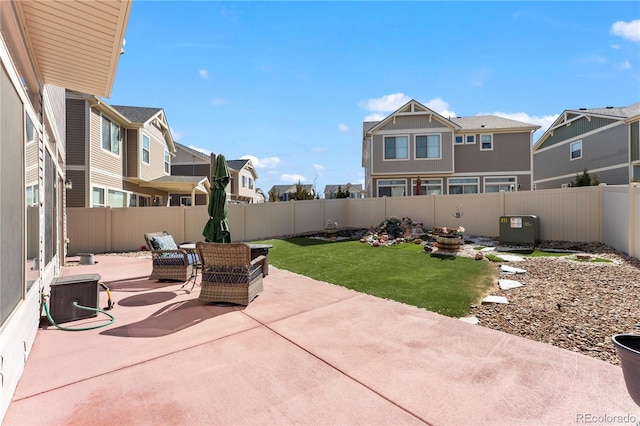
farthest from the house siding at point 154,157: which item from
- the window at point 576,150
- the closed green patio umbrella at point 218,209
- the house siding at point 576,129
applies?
the window at point 576,150

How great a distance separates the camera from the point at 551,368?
9.43 ft

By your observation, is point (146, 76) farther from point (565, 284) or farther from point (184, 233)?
point (565, 284)

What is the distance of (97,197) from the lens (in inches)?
517

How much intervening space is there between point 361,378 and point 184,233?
11.7 m

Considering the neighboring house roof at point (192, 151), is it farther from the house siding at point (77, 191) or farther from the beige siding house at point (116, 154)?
the house siding at point (77, 191)

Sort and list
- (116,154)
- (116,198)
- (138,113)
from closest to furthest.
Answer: (116,154), (116,198), (138,113)

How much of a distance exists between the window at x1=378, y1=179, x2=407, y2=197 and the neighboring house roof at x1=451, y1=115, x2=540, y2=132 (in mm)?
5487

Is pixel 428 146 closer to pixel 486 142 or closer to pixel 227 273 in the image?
pixel 486 142

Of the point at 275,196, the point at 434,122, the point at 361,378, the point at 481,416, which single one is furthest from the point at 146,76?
the point at 275,196

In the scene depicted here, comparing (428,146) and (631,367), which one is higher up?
(428,146)

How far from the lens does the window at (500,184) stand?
68.2 ft

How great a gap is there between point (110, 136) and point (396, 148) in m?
16.6

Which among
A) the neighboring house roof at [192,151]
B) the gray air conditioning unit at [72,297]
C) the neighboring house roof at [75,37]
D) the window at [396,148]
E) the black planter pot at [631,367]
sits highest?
the neighboring house roof at [192,151]

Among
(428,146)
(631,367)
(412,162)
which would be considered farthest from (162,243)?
(428,146)
